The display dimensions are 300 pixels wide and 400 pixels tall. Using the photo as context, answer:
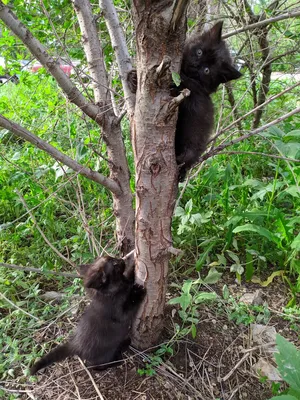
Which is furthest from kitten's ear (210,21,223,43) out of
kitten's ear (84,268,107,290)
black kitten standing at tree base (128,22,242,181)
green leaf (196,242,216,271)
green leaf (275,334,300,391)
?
green leaf (275,334,300,391)

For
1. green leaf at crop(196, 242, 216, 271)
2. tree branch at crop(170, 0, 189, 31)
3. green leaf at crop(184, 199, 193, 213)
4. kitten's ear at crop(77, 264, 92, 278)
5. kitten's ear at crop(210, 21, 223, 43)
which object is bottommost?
green leaf at crop(196, 242, 216, 271)

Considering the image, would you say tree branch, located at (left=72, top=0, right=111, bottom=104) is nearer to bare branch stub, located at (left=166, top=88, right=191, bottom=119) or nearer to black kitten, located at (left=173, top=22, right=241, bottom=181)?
black kitten, located at (left=173, top=22, right=241, bottom=181)

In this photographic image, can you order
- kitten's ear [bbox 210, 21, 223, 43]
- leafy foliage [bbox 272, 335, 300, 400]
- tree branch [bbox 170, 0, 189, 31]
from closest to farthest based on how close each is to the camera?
1. tree branch [bbox 170, 0, 189, 31]
2. leafy foliage [bbox 272, 335, 300, 400]
3. kitten's ear [bbox 210, 21, 223, 43]

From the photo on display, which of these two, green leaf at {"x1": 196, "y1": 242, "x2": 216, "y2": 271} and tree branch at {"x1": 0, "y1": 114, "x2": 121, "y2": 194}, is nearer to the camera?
tree branch at {"x1": 0, "y1": 114, "x2": 121, "y2": 194}

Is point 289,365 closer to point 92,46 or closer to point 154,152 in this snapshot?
point 154,152

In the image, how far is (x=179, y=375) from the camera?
6.19 feet

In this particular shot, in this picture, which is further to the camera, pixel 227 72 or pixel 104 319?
pixel 227 72

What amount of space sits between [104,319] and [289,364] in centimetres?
100

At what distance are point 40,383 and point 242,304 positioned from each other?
134 cm

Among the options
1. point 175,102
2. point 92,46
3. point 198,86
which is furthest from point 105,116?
point 175,102

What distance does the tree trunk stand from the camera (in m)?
1.21

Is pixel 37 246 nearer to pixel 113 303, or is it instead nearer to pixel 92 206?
pixel 92 206

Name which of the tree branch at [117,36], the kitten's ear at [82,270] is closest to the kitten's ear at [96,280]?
the kitten's ear at [82,270]

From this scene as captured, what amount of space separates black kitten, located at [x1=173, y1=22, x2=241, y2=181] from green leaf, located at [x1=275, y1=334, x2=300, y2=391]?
1009mm
